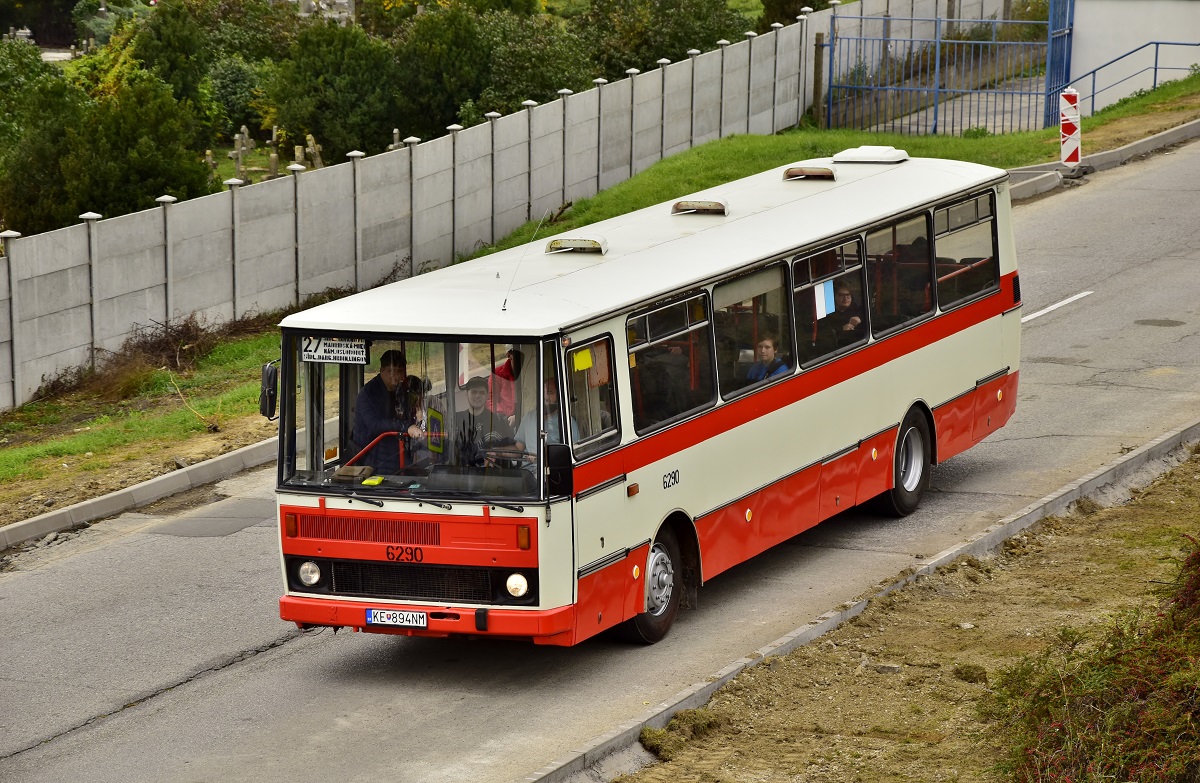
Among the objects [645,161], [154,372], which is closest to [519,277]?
[154,372]

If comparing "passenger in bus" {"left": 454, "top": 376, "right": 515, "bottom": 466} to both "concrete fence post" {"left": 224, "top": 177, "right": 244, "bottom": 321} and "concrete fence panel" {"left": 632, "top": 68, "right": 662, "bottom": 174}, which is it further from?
"concrete fence panel" {"left": 632, "top": 68, "right": 662, "bottom": 174}

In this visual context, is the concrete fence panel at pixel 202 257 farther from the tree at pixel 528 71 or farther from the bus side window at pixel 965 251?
the tree at pixel 528 71

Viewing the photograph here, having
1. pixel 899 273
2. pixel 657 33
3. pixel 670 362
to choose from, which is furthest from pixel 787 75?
pixel 670 362

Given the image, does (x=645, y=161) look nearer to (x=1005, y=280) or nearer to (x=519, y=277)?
(x=1005, y=280)

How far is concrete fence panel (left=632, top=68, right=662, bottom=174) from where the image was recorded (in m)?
31.7

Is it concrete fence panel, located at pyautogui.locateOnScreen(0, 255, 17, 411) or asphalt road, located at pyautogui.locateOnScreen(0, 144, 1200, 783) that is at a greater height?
concrete fence panel, located at pyautogui.locateOnScreen(0, 255, 17, 411)

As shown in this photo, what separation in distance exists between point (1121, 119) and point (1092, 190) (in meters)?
5.67

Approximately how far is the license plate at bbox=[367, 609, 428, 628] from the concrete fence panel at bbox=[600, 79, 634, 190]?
21307mm

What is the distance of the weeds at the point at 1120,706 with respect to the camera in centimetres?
789

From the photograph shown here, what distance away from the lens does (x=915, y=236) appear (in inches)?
577

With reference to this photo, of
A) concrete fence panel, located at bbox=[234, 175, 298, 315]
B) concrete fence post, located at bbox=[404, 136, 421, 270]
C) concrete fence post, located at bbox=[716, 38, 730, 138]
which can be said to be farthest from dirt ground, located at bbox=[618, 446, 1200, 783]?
concrete fence post, located at bbox=[716, 38, 730, 138]

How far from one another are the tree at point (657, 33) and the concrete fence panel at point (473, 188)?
932 centimetres

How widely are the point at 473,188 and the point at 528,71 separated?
7.11 meters

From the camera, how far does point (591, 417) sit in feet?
34.9
